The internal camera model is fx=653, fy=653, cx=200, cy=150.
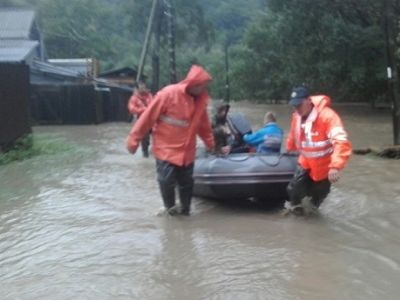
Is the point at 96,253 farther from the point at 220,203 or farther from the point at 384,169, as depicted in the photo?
the point at 384,169

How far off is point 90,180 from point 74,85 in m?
15.3

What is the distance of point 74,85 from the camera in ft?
82.6

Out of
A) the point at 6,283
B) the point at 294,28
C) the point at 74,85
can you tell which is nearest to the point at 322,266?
the point at 6,283

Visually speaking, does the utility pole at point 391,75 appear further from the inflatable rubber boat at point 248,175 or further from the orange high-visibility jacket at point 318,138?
the orange high-visibility jacket at point 318,138

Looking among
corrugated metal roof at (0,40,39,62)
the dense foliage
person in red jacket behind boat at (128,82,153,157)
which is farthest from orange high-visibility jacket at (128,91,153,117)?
corrugated metal roof at (0,40,39,62)

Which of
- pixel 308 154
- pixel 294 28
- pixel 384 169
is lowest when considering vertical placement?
pixel 384 169

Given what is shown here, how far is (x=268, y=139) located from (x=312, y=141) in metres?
1.29

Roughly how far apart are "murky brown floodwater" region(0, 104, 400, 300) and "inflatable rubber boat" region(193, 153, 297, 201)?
0.89 feet

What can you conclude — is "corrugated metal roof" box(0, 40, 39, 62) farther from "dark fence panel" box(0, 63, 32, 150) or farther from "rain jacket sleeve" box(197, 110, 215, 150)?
"rain jacket sleeve" box(197, 110, 215, 150)

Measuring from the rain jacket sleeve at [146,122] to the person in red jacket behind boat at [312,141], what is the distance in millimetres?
1374

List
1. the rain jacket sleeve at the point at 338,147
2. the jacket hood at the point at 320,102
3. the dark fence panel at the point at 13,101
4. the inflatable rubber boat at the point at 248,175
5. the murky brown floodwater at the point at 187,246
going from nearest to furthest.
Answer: the murky brown floodwater at the point at 187,246 → the rain jacket sleeve at the point at 338,147 → the jacket hood at the point at 320,102 → the inflatable rubber boat at the point at 248,175 → the dark fence panel at the point at 13,101

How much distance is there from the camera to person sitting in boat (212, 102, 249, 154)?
27.2 feet

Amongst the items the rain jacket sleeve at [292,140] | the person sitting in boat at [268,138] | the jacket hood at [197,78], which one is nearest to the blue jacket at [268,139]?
the person sitting in boat at [268,138]

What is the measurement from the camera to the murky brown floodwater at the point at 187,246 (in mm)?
4898
